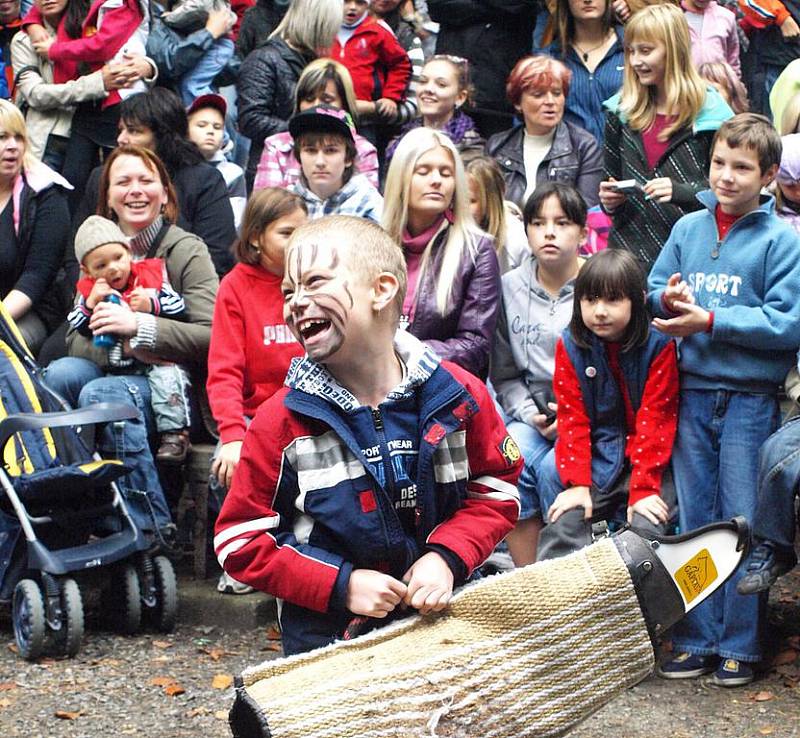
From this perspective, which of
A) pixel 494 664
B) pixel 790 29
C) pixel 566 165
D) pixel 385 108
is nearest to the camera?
pixel 494 664

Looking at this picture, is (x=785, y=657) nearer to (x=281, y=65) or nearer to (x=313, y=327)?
(x=313, y=327)

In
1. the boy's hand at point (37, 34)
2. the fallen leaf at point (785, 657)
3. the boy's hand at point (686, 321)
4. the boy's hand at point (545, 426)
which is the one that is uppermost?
the boy's hand at point (37, 34)

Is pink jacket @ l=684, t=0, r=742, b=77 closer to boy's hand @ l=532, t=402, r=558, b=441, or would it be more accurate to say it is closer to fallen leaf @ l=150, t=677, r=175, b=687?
boy's hand @ l=532, t=402, r=558, b=441

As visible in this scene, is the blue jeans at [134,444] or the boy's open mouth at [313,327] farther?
the blue jeans at [134,444]

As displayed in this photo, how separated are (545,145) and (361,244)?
14.1 ft

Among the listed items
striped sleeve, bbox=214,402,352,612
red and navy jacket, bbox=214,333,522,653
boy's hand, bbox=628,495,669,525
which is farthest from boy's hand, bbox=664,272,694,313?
striped sleeve, bbox=214,402,352,612

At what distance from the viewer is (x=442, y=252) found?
5.65 metres

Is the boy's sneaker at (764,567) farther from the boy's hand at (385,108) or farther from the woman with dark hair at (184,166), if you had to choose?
the boy's hand at (385,108)

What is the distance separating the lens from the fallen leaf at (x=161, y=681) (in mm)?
4988

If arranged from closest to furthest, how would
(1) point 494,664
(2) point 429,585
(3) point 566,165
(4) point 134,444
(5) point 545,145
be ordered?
(1) point 494,664
(2) point 429,585
(4) point 134,444
(3) point 566,165
(5) point 545,145

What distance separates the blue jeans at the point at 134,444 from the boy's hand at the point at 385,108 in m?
2.99

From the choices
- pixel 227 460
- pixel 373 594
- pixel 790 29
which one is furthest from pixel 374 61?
pixel 373 594

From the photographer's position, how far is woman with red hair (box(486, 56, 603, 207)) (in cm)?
703

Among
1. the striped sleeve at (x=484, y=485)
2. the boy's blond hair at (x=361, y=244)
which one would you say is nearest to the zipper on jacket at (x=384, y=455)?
the striped sleeve at (x=484, y=485)
